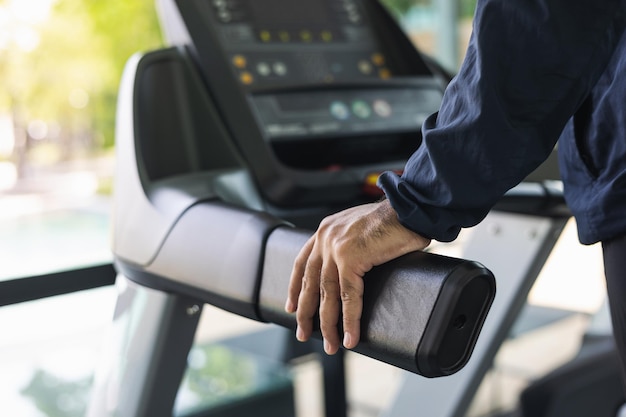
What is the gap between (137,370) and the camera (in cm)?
130

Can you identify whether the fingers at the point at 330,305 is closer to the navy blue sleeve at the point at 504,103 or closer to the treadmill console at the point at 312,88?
the navy blue sleeve at the point at 504,103

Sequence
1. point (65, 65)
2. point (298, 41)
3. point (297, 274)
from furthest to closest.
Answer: point (65, 65)
point (298, 41)
point (297, 274)

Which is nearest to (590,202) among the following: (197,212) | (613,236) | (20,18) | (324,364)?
(613,236)

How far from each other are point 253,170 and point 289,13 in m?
0.40

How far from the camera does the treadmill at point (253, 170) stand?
1.10 m

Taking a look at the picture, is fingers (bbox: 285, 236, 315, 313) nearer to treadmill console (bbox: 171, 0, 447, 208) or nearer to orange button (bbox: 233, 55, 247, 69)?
treadmill console (bbox: 171, 0, 447, 208)

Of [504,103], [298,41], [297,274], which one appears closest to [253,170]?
[298,41]

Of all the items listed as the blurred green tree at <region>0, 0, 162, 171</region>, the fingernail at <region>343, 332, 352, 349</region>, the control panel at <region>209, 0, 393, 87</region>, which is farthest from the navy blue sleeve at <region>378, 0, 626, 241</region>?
the blurred green tree at <region>0, 0, 162, 171</region>

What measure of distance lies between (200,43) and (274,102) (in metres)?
0.16

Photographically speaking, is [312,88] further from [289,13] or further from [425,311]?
[425,311]

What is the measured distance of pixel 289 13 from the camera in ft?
5.14

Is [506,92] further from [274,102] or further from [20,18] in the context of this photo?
[20,18]

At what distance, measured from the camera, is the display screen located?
5.00ft

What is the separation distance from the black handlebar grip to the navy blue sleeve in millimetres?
55
